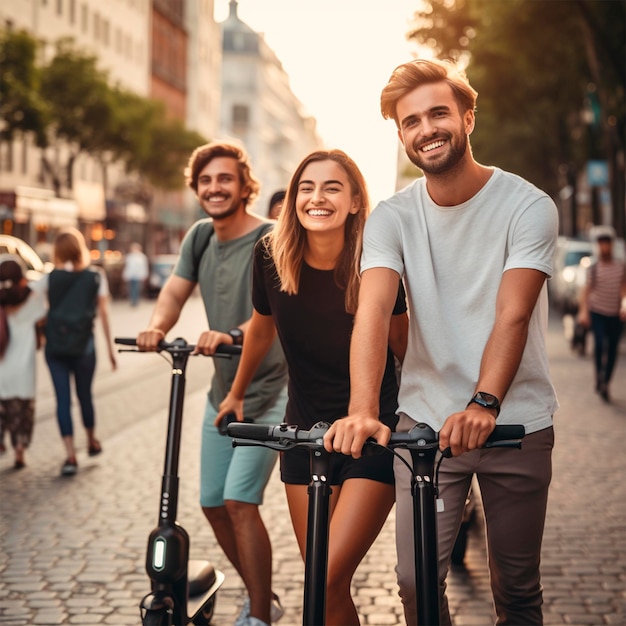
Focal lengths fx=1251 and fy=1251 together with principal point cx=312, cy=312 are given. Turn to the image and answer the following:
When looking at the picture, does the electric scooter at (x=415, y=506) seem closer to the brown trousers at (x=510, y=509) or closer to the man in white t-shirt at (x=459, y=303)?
the man in white t-shirt at (x=459, y=303)

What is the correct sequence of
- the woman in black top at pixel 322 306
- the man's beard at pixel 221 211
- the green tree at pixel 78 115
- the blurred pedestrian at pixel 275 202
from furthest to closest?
the green tree at pixel 78 115 → the blurred pedestrian at pixel 275 202 → the man's beard at pixel 221 211 → the woman in black top at pixel 322 306

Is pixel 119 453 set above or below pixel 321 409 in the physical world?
below

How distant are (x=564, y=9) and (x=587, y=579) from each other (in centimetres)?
2292

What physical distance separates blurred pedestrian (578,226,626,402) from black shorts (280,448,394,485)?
33.6ft

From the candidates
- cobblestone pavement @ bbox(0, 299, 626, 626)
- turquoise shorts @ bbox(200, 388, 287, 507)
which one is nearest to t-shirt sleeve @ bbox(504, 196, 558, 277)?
turquoise shorts @ bbox(200, 388, 287, 507)

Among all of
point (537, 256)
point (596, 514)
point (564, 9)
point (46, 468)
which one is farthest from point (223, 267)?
point (564, 9)

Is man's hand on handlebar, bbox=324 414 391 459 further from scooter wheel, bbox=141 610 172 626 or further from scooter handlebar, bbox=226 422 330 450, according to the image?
scooter wheel, bbox=141 610 172 626

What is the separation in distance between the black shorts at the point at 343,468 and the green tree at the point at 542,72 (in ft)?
74.6

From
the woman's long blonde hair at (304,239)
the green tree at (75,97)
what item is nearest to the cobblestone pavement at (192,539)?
the woman's long blonde hair at (304,239)

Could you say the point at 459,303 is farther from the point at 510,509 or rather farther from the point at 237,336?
the point at 237,336

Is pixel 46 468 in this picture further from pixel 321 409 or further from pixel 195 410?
pixel 321 409

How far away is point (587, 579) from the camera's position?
19.6ft

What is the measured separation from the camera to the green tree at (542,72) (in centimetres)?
2720

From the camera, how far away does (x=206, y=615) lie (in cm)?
523
